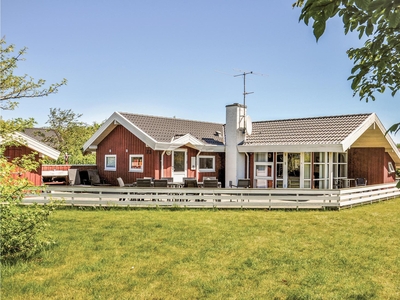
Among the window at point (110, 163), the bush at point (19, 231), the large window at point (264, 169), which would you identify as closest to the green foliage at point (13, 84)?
the bush at point (19, 231)

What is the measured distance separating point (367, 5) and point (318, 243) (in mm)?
7903

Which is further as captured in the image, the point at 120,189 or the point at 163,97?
the point at 163,97

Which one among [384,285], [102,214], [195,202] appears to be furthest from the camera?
Result: [195,202]

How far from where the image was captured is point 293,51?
1066 cm

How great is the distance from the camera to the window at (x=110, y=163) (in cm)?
2086

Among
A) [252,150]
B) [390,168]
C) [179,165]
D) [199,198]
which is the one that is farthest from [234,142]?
[390,168]

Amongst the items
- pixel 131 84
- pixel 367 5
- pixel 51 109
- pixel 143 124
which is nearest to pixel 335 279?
pixel 367 5

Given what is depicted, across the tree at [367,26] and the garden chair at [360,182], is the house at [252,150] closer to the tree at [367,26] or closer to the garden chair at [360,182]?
the garden chair at [360,182]

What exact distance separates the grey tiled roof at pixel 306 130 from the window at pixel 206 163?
8.12 feet

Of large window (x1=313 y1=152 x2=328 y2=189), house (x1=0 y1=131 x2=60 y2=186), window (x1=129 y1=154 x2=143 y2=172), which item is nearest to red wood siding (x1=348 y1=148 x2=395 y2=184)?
large window (x1=313 y1=152 x2=328 y2=189)

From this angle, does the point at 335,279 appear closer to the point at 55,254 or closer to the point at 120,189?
the point at 55,254

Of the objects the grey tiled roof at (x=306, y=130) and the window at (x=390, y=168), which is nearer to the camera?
the grey tiled roof at (x=306, y=130)

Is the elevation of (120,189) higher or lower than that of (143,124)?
lower

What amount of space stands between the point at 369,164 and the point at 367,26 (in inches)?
Answer: 817
